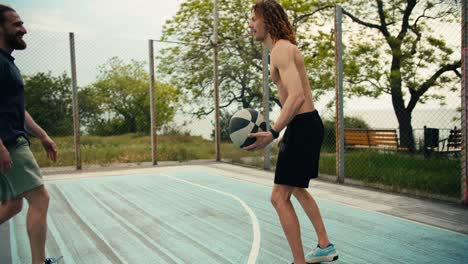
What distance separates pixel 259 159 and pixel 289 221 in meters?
6.86

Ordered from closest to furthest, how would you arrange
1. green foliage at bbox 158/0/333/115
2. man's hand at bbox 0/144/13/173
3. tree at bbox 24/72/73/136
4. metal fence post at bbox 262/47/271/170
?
man's hand at bbox 0/144/13/173 → metal fence post at bbox 262/47/271/170 → tree at bbox 24/72/73/136 → green foliage at bbox 158/0/333/115

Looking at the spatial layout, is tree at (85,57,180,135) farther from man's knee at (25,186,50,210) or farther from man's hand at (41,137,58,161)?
man's knee at (25,186,50,210)

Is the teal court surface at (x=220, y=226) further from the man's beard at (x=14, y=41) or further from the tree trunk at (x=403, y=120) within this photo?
the tree trunk at (x=403, y=120)

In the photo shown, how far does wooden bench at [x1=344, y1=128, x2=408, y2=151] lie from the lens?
26.8 ft

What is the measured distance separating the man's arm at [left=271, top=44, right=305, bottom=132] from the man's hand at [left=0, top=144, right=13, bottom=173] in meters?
1.68

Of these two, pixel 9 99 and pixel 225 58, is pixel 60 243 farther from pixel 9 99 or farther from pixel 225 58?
pixel 225 58

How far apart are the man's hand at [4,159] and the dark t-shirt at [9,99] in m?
0.20

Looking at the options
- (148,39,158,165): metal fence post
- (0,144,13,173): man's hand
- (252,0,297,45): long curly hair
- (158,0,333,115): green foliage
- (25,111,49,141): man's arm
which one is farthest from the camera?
(158,0,333,115): green foliage

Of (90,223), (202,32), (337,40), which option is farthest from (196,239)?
(202,32)

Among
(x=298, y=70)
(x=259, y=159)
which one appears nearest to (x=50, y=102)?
(x=259, y=159)

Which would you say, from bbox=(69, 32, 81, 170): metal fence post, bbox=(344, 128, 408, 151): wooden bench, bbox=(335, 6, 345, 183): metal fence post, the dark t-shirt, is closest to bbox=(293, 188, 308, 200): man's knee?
the dark t-shirt

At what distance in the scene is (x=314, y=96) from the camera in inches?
436

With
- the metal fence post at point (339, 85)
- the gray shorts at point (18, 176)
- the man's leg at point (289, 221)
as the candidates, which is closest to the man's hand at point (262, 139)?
the man's leg at point (289, 221)

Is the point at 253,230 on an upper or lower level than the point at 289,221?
lower
